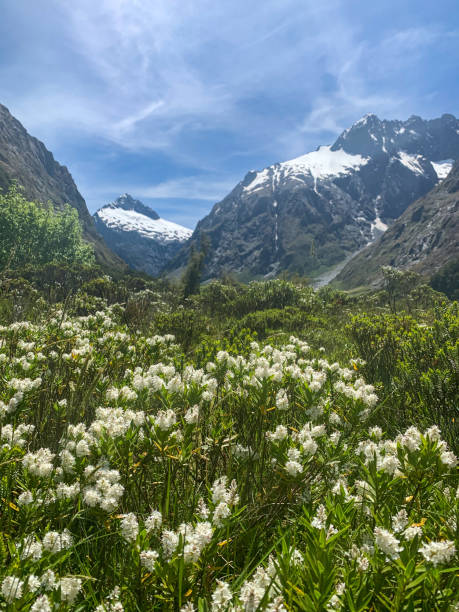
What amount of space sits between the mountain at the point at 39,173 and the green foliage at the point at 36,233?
180 feet

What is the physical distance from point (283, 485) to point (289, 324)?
807 centimetres

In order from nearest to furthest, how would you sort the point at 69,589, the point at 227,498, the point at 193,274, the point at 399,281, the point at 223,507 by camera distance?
the point at 69,589, the point at 223,507, the point at 227,498, the point at 399,281, the point at 193,274

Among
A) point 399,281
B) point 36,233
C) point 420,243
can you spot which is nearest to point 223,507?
point 399,281

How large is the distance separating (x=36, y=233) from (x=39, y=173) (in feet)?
421

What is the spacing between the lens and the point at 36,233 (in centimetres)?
3938

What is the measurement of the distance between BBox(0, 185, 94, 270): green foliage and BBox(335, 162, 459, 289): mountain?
80.5 m

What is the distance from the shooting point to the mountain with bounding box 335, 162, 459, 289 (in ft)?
316

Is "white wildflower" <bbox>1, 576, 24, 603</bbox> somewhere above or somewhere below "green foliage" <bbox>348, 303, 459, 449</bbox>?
below

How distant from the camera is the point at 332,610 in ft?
3.54

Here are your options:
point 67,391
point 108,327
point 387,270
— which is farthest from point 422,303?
point 67,391

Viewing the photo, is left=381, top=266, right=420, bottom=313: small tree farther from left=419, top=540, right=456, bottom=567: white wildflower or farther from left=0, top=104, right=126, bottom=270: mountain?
left=0, top=104, right=126, bottom=270: mountain

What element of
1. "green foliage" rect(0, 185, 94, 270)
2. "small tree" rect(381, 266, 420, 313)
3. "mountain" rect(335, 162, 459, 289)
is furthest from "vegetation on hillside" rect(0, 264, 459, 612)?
"mountain" rect(335, 162, 459, 289)

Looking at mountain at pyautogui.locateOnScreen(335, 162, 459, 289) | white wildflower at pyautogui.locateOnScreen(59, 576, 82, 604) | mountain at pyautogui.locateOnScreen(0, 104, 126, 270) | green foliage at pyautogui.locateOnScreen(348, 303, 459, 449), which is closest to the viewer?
white wildflower at pyautogui.locateOnScreen(59, 576, 82, 604)

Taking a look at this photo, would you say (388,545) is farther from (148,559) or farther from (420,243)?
(420,243)
